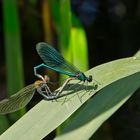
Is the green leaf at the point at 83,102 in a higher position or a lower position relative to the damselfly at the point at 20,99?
higher

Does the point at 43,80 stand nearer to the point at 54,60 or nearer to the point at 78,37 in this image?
the point at 54,60

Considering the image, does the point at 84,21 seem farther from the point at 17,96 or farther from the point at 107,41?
the point at 17,96

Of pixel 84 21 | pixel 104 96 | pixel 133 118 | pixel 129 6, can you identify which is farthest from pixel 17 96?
pixel 129 6

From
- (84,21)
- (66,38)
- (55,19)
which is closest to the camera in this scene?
(66,38)

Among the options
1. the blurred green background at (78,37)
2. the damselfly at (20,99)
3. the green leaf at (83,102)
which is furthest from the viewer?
the blurred green background at (78,37)

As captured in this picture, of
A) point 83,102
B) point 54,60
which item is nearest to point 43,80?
point 54,60

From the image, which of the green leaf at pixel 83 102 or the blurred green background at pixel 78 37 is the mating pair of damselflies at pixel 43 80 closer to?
the green leaf at pixel 83 102

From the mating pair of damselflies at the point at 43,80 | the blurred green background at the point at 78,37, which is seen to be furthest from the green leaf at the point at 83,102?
the blurred green background at the point at 78,37
